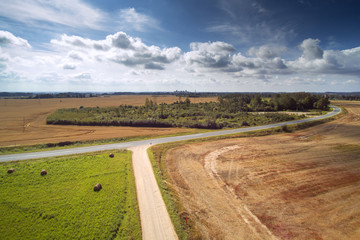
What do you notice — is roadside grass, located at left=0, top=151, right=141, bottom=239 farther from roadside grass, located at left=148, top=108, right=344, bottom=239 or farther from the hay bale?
roadside grass, located at left=148, top=108, right=344, bottom=239

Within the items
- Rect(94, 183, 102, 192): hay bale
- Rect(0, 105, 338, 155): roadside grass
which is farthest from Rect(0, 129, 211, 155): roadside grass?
Rect(94, 183, 102, 192): hay bale

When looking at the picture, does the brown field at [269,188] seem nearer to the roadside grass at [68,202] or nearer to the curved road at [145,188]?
the curved road at [145,188]

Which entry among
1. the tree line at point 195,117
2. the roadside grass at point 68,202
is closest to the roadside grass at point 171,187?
the roadside grass at point 68,202

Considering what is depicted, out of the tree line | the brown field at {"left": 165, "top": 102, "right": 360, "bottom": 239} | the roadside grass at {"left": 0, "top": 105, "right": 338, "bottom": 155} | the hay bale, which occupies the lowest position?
the brown field at {"left": 165, "top": 102, "right": 360, "bottom": 239}

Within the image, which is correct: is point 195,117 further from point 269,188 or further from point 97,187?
point 97,187

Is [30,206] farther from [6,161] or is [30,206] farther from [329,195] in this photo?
[329,195]

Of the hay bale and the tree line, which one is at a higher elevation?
the tree line

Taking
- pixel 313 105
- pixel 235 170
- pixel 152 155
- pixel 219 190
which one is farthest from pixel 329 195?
pixel 313 105
